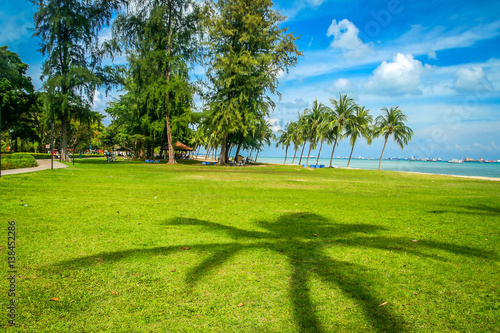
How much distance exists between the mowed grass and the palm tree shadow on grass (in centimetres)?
2

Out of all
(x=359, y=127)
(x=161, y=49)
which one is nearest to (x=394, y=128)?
(x=359, y=127)

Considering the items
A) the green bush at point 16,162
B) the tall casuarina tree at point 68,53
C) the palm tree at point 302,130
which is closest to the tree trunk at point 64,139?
the tall casuarina tree at point 68,53

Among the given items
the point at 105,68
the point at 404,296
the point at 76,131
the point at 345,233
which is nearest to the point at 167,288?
the point at 404,296

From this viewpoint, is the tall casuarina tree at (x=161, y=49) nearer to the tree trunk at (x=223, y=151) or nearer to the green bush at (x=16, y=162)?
the tree trunk at (x=223, y=151)

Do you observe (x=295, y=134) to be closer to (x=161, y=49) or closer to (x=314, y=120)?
(x=314, y=120)

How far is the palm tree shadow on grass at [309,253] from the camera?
2.90m

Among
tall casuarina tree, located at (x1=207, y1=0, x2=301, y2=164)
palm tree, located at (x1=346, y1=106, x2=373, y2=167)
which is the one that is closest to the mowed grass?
tall casuarina tree, located at (x1=207, y1=0, x2=301, y2=164)

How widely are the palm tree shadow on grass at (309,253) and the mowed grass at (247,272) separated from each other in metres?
0.02

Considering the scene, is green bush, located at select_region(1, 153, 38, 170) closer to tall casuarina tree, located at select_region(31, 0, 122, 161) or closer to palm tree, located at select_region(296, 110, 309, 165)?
tall casuarina tree, located at select_region(31, 0, 122, 161)

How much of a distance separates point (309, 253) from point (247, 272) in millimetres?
1257

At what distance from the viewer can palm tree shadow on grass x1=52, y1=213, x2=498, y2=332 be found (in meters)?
2.90

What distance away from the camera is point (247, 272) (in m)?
3.76
